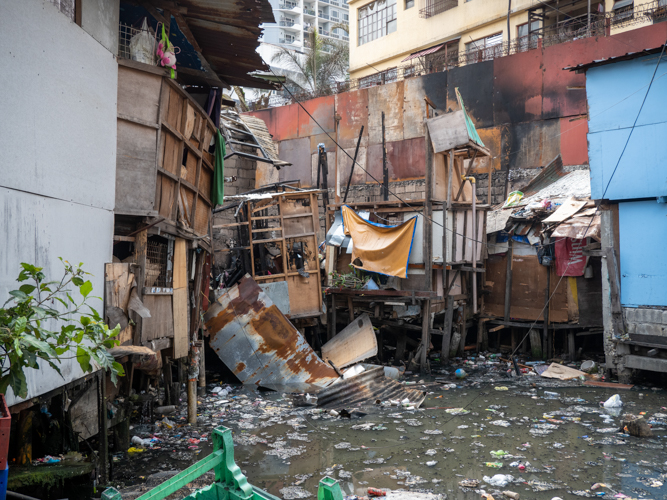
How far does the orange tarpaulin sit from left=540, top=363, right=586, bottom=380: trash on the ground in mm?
3877

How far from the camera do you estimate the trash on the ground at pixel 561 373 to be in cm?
1109

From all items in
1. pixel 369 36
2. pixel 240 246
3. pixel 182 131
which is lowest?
pixel 240 246

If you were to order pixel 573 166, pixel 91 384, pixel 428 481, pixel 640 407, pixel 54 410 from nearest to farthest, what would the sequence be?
pixel 54 410 < pixel 91 384 < pixel 428 481 < pixel 640 407 < pixel 573 166

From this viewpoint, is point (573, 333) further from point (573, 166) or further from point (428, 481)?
point (428, 481)

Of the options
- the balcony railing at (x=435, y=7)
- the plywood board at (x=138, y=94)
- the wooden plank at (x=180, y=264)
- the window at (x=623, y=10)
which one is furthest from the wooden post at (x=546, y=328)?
the balcony railing at (x=435, y=7)

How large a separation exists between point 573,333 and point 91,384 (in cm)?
1149

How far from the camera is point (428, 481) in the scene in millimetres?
5988

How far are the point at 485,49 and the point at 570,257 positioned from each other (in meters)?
9.73

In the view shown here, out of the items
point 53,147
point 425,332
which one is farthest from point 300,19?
point 53,147

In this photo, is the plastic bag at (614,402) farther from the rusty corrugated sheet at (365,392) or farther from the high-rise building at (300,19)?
the high-rise building at (300,19)

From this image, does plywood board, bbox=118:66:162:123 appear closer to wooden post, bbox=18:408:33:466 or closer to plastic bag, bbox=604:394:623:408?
wooden post, bbox=18:408:33:466

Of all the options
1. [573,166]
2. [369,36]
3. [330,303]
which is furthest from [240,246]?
[369,36]

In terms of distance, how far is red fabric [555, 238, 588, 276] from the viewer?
40.8ft

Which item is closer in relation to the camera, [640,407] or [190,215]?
[190,215]
